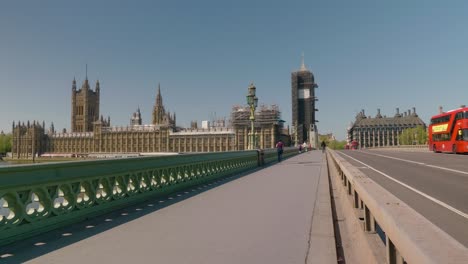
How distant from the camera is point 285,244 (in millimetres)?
4746

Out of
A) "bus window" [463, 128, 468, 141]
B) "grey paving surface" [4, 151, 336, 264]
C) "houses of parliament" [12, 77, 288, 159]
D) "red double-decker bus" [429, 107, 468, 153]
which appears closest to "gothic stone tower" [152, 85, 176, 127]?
"houses of parliament" [12, 77, 288, 159]

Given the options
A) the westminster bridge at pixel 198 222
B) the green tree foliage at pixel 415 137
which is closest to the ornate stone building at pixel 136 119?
the green tree foliage at pixel 415 137

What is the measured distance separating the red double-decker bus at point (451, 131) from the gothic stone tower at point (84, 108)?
540 feet

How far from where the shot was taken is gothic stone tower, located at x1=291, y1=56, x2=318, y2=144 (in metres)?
163

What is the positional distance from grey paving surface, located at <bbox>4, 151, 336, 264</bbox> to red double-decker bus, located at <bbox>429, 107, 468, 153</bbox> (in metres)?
26.7

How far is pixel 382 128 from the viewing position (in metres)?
175

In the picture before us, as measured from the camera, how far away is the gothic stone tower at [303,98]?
162900 mm

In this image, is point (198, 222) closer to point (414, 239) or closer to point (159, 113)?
point (414, 239)

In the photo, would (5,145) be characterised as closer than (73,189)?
No

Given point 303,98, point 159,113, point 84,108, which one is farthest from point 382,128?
point 84,108

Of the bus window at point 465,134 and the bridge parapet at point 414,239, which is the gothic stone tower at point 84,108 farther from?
the bridge parapet at point 414,239

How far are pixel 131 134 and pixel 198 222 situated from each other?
164m

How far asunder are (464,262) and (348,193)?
20.1ft

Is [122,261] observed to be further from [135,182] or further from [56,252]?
[135,182]
